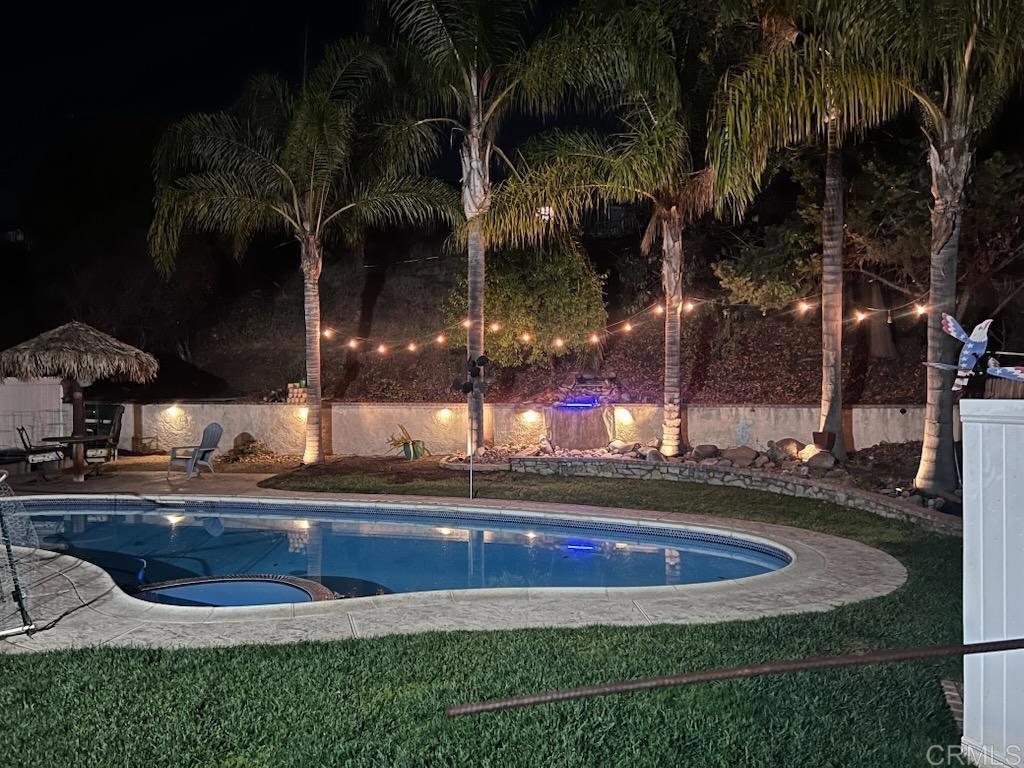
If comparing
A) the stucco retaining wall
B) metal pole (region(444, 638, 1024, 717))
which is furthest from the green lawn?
the stucco retaining wall

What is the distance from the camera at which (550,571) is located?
909 cm

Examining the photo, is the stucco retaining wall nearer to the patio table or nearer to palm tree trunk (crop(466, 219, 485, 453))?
palm tree trunk (crop(466, 219, 485, 453))

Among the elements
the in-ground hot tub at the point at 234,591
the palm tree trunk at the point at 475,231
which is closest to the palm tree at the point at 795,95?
the palm tree trunk at the point at 475,231

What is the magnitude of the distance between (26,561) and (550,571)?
5.27 m

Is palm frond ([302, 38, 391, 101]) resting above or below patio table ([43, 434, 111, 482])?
above

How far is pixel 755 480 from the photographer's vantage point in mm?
12352

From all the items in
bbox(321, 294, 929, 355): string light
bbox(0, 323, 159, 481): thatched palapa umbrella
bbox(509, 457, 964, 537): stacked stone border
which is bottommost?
bbox(509, 457, 964, 537): stacked stone border

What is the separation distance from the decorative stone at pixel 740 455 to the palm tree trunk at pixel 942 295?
10.0 feet

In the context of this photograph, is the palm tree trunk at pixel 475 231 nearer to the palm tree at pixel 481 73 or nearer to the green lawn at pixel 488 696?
the palm tree at pixel 481 73

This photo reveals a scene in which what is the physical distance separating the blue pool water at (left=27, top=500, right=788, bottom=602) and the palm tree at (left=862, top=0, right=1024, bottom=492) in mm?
3397

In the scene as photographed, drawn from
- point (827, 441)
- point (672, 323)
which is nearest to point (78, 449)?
point (672, 323)

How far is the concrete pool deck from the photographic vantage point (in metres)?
5.75

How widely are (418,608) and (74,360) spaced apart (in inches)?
416

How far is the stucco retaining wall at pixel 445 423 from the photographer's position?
45.4 ft
